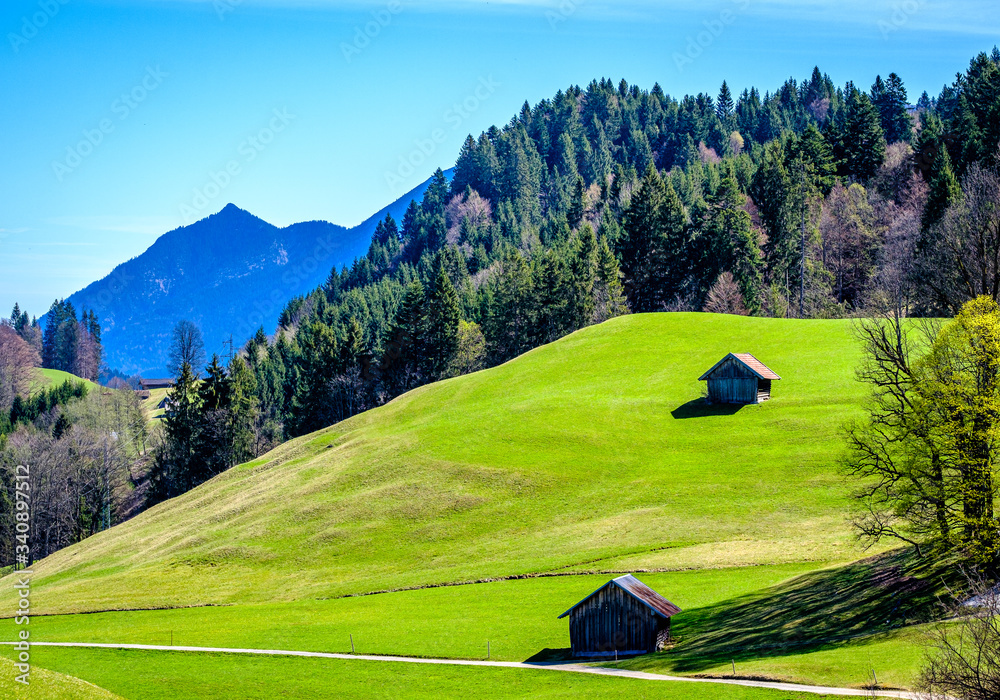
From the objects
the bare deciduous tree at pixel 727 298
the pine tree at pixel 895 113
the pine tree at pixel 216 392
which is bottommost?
the pine tree at pixel 216 392

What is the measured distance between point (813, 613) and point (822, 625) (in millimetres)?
1447

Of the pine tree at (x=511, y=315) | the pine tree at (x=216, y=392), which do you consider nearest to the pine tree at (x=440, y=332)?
the pine tree at (x=511, y=315)

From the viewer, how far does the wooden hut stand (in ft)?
126

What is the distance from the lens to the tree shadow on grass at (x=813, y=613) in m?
34.9

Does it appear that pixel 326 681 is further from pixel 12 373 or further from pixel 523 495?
pixel 12 373

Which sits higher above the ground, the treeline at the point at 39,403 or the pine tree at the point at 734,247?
the pine tree at the point at 734,247

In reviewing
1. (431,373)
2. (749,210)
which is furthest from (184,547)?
(749,210)

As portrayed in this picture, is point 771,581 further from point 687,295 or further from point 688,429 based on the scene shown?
point 687,295

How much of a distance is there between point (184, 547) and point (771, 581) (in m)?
46.4

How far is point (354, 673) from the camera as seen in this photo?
38.7 meters

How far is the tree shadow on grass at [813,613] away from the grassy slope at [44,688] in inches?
865

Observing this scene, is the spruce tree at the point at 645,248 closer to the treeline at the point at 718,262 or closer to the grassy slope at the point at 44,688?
the treeline at the point at 718,262

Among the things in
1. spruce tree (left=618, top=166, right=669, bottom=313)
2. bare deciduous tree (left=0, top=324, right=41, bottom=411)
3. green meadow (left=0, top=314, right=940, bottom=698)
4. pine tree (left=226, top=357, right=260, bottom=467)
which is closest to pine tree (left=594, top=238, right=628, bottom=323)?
spruce tree (left=618, top=166, right=669, bottom=313)

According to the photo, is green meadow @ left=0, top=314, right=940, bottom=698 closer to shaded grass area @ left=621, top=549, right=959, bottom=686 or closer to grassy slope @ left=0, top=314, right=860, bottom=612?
shaded grass area @ left=621, top=549, right=959, bottom=686
